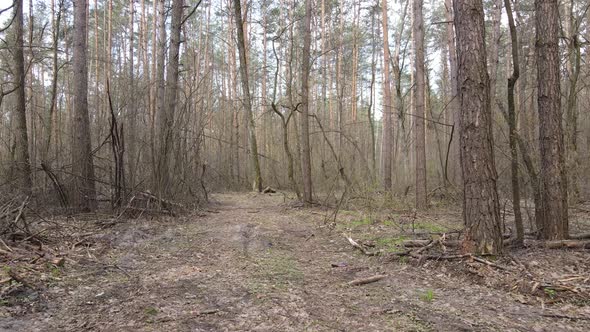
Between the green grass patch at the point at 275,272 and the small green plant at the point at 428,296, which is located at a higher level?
the green grass patch at the point at 275,272

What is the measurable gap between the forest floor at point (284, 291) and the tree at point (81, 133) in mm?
1753

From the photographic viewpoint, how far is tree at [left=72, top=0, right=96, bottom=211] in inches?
271

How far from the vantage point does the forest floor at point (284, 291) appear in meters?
2.70

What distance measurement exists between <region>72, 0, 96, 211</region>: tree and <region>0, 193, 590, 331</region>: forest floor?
1.75 metres

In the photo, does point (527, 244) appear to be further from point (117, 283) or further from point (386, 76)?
point (386, 76)

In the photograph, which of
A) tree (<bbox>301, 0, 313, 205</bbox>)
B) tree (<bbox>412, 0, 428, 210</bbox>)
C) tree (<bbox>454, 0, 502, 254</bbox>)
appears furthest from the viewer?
tree (<bbox>301, 0, 313, 205</bbox>)

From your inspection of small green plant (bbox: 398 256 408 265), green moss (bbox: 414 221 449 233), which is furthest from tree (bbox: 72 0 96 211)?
green moss (bbox: 414 221 449 233)

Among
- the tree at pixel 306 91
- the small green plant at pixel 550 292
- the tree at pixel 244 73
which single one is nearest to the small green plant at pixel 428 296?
the small green plant at pixel 550 292

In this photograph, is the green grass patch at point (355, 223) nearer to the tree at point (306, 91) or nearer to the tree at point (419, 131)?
the tree at point (419, 131)

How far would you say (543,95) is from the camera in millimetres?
4648

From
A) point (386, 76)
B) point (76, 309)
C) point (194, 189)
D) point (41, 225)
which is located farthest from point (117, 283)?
point (386, 76)

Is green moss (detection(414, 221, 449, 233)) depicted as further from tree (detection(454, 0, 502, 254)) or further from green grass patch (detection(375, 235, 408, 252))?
tree (detection(454, 0, 502, 254))

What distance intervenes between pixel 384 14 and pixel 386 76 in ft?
7.06

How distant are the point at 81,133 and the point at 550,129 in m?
7.50
